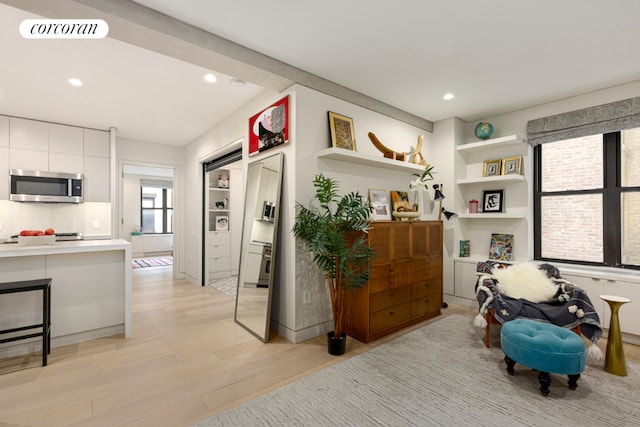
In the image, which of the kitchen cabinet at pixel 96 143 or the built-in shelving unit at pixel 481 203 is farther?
the kitchen cabinet at pixel 96 143

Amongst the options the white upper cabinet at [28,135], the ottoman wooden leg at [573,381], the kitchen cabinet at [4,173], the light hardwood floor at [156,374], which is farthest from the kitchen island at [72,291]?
the ottoman wooden leg at [573,381]

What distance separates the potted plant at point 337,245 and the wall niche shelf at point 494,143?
2271mm

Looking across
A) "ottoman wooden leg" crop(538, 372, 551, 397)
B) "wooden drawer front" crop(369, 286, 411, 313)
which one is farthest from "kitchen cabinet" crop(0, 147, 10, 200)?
"ottoman wooden leg" crop(538, 372, 551, 397)

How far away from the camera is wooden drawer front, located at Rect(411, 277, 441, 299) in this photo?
3424 millimetres

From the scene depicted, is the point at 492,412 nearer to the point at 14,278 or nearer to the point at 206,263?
the point at 14,278

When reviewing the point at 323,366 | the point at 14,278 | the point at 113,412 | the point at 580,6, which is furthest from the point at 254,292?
the point at 580,6

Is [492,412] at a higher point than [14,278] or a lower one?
lower

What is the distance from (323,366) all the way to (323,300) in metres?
0.76

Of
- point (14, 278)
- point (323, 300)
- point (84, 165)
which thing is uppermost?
point (84, 165)

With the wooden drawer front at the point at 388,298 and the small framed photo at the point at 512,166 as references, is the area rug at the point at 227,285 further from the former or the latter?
the small framed photo at the point at 512,166

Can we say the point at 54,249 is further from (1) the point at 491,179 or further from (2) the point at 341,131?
(1) the point at 491,179

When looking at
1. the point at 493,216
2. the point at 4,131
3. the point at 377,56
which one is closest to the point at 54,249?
the point at 4,131

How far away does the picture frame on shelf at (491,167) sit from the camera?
4.04m

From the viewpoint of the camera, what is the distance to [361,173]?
3.52 metres
